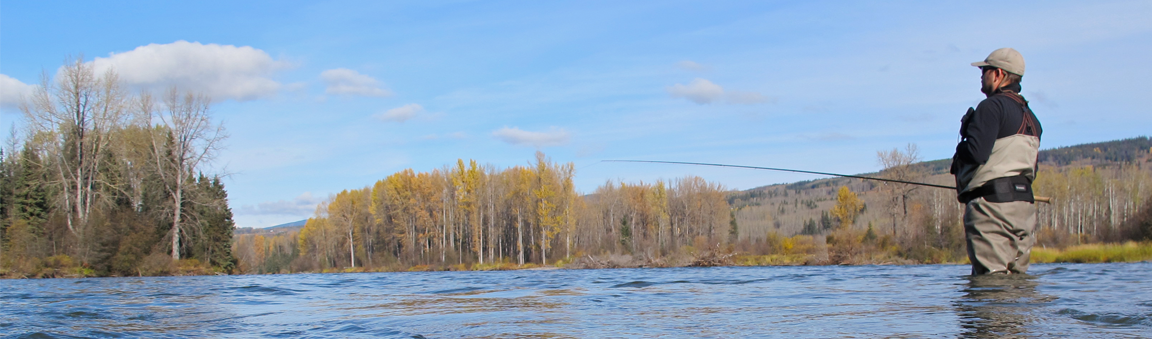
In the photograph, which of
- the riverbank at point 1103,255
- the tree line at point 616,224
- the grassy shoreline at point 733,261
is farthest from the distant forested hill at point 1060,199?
the riverbank at point 1103,255

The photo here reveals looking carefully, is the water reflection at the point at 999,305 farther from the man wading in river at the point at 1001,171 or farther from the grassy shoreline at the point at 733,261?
the grassy shoreline at the point at 733,261

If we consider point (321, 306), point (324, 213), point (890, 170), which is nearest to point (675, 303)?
point (321, 306)

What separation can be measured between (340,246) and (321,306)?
75188 millimetres

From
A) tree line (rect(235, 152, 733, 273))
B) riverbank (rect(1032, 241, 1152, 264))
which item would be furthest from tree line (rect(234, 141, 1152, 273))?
riverbank (rect(1032, 241, 1152, 264))

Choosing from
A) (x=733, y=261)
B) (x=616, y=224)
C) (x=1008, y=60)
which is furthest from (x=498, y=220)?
(x=1008, y=60)

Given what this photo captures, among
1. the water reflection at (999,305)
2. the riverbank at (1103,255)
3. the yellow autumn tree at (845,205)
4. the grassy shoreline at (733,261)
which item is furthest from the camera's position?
the yellow autumn tree at (845,205)

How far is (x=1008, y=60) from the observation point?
16.7ft

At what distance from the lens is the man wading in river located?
480 cm

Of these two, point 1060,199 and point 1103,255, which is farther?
point 1060,199

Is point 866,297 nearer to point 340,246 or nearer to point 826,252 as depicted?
point 826,252

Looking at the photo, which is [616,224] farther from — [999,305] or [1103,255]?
[999,305]

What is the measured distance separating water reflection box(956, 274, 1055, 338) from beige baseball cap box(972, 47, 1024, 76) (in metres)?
1.54

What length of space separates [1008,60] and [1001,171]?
91cm

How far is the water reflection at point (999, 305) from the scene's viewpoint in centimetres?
268
